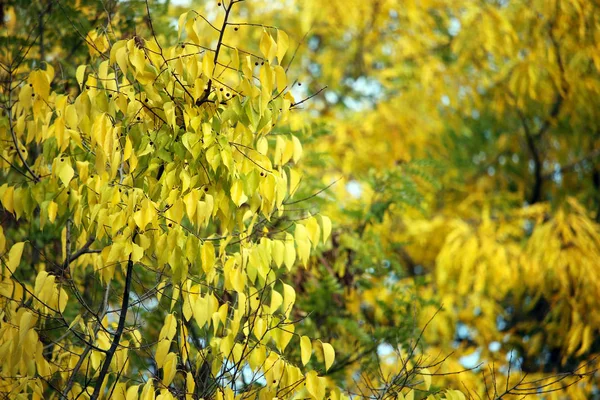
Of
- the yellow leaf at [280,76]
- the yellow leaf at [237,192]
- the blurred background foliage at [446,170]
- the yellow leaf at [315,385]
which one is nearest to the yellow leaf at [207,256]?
the yellow leaf at [237,192]

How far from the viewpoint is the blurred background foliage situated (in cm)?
450

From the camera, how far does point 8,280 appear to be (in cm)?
262

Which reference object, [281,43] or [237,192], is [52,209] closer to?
[237,192]

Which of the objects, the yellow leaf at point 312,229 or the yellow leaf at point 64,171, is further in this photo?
the yellow leaf at point 312,229

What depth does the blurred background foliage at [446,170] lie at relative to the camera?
450 cm

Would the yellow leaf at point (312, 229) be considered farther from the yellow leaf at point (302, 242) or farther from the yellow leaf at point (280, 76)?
the yellow leaf at point (280, 76)

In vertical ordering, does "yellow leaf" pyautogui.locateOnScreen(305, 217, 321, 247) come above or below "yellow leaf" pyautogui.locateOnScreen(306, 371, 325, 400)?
above

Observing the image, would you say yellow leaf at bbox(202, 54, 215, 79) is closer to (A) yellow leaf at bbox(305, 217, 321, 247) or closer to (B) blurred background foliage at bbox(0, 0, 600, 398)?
(A) yellow leaf at bbox(305, 217, 321, 247)

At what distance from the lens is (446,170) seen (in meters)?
6.79

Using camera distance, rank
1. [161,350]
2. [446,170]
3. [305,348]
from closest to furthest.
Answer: [161,350], [305,348], [446,170]

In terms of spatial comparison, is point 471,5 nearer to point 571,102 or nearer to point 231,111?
point 571,102

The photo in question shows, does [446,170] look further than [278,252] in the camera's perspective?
Yes

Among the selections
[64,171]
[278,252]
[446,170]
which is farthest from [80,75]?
[446,170]

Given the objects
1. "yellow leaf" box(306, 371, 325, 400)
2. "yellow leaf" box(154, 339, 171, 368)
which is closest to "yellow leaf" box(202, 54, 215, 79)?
"yellow leaf" box(154, 339, 171, 368)
